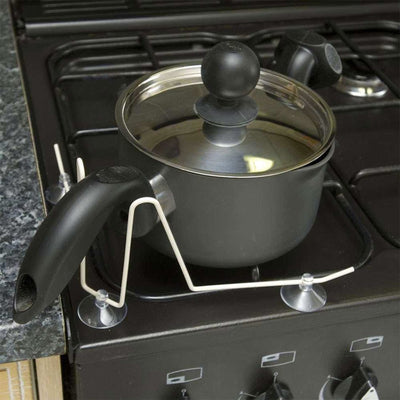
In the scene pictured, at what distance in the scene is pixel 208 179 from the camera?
0.54 m

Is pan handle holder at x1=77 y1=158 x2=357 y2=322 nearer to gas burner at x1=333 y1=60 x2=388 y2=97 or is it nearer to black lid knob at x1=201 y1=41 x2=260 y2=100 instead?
black lid knob at x1=201 y1=41 x2=260 y2=100

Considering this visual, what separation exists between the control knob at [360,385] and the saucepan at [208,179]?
15cm

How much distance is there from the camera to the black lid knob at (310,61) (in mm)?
758

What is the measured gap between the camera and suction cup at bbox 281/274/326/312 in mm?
590

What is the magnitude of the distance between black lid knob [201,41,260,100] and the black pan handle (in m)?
0.10

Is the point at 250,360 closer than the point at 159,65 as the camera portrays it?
Yes

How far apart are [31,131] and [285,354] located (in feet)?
1.14

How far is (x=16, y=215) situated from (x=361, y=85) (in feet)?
1.63

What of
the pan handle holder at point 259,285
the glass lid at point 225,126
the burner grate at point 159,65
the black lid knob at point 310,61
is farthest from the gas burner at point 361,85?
the pan handle holder at point 259,285

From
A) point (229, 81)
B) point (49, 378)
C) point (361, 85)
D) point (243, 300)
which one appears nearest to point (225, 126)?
point (229, 81)

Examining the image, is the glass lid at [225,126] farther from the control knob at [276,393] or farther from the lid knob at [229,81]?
the control knob at [276,393]

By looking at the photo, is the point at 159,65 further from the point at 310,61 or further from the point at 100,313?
the point at 100,313

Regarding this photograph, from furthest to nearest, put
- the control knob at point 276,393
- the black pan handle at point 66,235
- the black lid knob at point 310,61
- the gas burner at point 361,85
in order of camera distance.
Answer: the gas burner at point 361,85, the black lid knob at point 310,61, the control knob at point 276,393, the black pan handle at point 66,235

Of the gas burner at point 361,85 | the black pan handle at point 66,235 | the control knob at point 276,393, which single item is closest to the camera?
the black pan handle at point 66,235
